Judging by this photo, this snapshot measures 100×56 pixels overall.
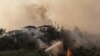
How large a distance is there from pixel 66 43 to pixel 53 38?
201 mm

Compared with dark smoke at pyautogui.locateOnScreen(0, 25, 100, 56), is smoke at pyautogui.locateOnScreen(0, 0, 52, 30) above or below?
above

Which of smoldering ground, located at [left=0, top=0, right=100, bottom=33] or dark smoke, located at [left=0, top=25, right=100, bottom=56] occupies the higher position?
smoldering ground, located at [left=0, top=0, right=100, bottom=33]

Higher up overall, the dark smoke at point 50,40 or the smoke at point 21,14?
the smoke at point 21,14

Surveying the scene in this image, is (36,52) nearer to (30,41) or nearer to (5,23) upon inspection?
(30,41)

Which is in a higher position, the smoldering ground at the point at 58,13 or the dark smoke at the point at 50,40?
the smoldering ground at the point at 58,13

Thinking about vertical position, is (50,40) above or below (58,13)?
below

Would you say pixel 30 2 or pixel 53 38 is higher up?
pixel 30 2

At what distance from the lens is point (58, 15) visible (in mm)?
5508

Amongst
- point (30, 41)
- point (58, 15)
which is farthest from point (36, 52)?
point (58, 15)

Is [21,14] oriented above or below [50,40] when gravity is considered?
above

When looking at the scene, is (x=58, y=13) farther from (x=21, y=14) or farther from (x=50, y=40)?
(x=21, y=14)

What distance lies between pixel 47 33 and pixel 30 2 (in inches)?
20.6

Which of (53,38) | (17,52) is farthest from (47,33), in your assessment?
(17,52)

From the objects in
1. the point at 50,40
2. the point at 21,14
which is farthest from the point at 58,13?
the point at 21,14
